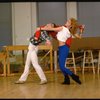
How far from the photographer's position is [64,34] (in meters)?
6.49

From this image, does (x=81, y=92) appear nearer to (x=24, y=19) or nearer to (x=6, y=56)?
(x=6, y=56)

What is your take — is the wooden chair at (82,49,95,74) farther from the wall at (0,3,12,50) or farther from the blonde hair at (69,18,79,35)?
the wall at (0,3,12,50)

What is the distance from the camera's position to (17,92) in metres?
5.52

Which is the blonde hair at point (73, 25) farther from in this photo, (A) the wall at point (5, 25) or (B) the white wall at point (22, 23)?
(A) the wall at point (5, 25)

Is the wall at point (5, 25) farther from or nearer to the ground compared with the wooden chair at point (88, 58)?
farther from the ground

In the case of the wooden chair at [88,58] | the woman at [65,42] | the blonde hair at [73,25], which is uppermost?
the blonde hair at [73,25]

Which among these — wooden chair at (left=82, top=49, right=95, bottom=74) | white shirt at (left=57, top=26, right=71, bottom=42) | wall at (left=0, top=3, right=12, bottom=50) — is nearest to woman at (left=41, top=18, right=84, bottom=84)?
white shirt at (left=57, top=26, right=71, bottom=42)

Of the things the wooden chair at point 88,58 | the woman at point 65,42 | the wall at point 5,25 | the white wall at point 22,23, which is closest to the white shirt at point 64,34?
the woman at point 65,42

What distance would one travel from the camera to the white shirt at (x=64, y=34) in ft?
21.2

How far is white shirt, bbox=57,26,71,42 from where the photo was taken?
6.47 metres

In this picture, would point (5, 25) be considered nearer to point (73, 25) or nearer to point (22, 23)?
point (22, 23)

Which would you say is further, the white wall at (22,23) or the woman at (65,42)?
the white wall at (22,23)

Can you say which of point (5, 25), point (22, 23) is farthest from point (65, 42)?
point (5, 25)

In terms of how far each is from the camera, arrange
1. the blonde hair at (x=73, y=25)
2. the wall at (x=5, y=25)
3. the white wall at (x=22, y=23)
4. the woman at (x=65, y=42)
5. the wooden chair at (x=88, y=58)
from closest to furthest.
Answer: the woman at (x=65, y=42)
the blonde hair at (x=73, y=25)
the wooden chair at (x=88, y=58)
the white wall at (x=22, y=23)
the wall at (x=5, y=25)
